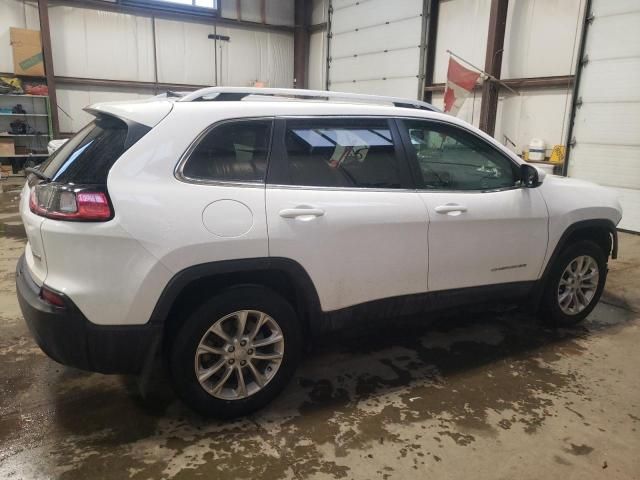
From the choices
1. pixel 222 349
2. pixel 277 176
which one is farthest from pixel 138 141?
pixel 222 349

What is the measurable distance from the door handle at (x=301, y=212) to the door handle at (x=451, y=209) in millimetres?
787

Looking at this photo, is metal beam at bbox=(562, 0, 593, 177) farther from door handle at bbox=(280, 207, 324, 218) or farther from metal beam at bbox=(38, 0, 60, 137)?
metal beam at bbox=(38, 0, 60, 137)

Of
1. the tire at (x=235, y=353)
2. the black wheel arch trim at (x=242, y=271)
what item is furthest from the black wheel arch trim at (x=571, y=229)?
the tire at (x=235, y=353)

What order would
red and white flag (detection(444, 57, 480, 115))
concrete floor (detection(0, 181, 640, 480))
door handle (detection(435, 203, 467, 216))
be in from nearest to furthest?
concrete floor (detection(0, 181, 640, 480)) < door handle (detection(435, 203, 467, 216)) < red and white flag (detection(444, 57, 480, 115))

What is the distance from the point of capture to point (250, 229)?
2.27m

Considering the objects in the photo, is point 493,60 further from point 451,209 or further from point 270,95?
point 270,95

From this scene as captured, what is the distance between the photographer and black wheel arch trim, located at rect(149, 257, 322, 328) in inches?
85.4

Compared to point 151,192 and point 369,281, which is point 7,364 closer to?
point 151,192

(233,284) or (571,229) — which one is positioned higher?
(571,229)

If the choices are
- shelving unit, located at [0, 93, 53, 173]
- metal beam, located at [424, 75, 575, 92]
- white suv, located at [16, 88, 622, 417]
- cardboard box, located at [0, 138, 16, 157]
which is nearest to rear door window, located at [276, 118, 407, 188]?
white suv, located at [16, 88, 622, 417]

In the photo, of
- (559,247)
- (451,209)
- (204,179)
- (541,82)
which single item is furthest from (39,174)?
(541,82)

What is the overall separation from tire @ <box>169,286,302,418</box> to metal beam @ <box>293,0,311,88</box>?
14179 millimetres

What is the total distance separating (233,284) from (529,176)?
2.07 m

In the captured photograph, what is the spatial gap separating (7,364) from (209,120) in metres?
2.07
